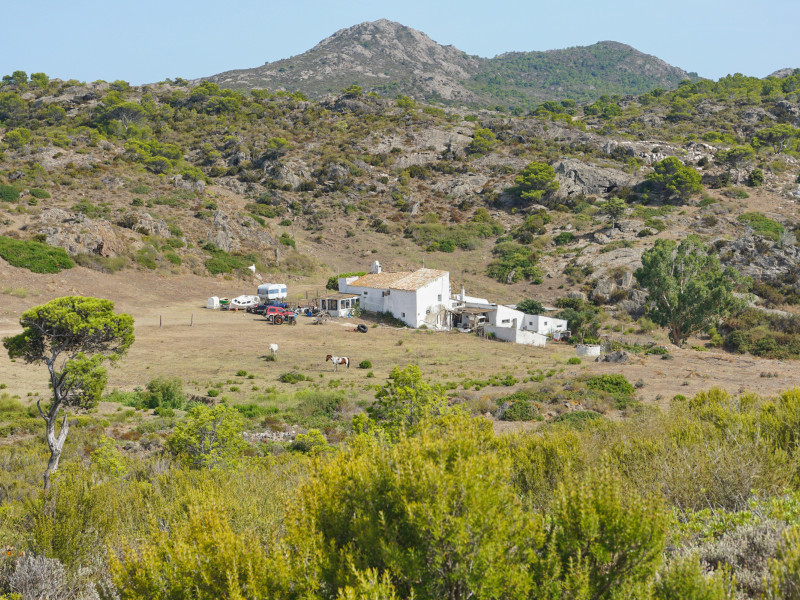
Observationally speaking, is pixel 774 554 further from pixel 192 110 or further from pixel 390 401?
pixel 192 110

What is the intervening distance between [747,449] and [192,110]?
99.8 metres

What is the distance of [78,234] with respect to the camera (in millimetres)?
43875

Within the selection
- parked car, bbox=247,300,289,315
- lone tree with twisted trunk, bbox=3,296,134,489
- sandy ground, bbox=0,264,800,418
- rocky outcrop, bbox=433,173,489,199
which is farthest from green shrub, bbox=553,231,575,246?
lone tree with twisted trunk, bbox=3,296,134,489

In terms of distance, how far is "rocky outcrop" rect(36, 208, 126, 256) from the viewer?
4262 cm

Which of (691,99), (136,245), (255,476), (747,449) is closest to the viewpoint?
(747,449)

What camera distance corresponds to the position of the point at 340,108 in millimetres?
92562

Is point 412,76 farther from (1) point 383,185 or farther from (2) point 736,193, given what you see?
(2) point 736,193

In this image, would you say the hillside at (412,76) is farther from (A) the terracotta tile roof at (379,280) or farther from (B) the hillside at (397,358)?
(A) the terracotta tile roof at (379,280)

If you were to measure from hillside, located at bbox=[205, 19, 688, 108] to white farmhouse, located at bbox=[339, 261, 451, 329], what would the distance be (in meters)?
101

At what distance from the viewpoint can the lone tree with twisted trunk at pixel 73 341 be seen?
414 inches

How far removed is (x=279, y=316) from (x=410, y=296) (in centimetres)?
1038

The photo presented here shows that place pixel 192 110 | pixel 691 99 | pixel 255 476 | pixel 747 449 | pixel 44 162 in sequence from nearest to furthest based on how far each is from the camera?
pixel 747 449 < pixel 255 476 < pixel 44 162 < pixel 192 110 < pixel 691 99

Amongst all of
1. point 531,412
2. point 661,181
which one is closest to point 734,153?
point 661,181

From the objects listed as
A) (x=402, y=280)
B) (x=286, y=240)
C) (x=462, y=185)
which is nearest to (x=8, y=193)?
(x=286, y=240)
